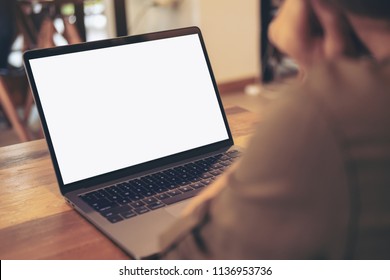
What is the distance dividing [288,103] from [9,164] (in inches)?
31.5

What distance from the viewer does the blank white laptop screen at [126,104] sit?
102 centimetres

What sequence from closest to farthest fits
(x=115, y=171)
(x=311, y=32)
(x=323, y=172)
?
1. (x=323, y=172)
2. (x=311, y=32)
3. (x=115, y=171)

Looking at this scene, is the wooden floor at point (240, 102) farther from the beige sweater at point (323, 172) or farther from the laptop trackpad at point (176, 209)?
the beige sweater at point (323, 172)

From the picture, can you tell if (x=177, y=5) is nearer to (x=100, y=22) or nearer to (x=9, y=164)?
(x=100, y=22)

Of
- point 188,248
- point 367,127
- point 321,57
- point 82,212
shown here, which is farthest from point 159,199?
point 367,127

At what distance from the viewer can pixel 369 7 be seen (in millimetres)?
560

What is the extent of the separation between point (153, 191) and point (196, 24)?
11.3 feet

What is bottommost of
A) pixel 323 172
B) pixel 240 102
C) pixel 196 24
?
pixel 240 102

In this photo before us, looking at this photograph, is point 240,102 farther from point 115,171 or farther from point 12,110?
point 115,171

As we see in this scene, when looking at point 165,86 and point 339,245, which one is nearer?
point 339,245

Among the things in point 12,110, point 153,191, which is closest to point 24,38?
point 12,110

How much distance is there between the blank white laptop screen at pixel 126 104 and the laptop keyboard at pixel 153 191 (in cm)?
6

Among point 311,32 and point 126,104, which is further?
point 126,104

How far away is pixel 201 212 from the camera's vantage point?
0.67 metres
